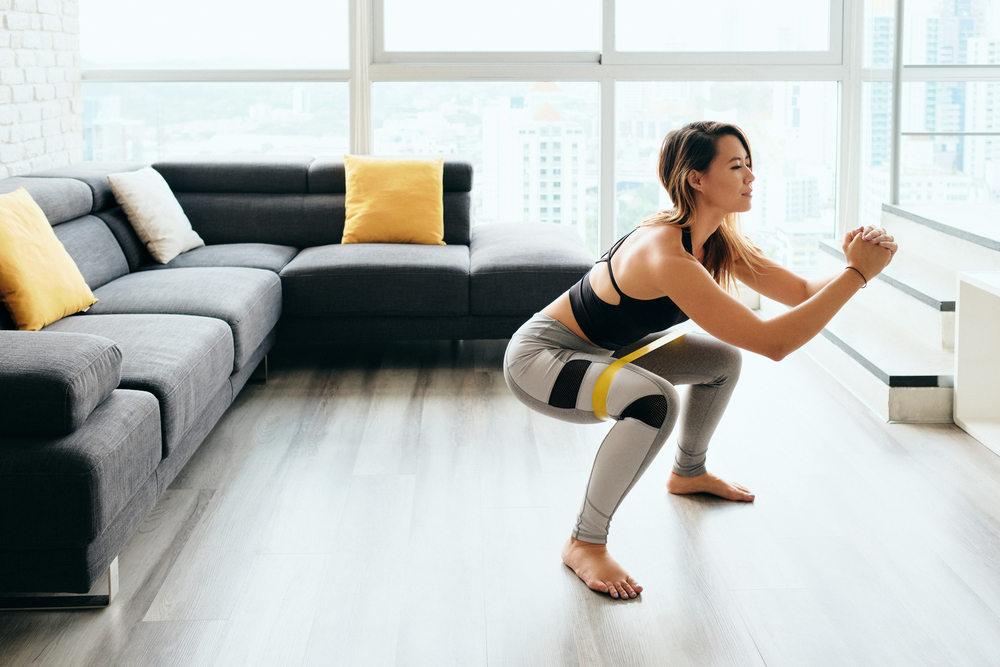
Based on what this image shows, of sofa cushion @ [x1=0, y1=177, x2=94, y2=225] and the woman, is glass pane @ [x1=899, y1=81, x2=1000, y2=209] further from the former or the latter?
sofa cushion @ [x1=0, y1=177, x2=94, y2=225]

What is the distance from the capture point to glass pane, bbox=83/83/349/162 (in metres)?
5.10

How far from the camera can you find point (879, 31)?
194 inches

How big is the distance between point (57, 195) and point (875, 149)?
389cm

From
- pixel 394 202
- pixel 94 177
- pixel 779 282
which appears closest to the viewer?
pixel 779 282

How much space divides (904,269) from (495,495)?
2.32 meters

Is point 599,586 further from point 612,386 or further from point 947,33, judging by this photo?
point 947,33

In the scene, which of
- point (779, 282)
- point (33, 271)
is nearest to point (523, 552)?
point (779, 282)

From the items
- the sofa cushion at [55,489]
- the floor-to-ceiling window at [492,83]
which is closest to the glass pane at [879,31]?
the floor-to-ceiling window at [492,83]

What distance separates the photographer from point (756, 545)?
2.31 meters

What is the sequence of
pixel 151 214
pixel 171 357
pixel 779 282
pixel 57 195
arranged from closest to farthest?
pixel 779 282
pixel 171 357
pixel 57 195
pixel 151 214

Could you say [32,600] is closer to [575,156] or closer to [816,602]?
[816,602]

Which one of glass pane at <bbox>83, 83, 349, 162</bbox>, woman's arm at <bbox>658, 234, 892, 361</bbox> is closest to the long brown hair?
woman's arm at <bbox>658, 234, 892, 361</bbox>

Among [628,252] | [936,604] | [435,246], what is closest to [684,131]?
[628,252]

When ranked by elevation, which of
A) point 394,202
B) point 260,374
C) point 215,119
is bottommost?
→ point 260,374
